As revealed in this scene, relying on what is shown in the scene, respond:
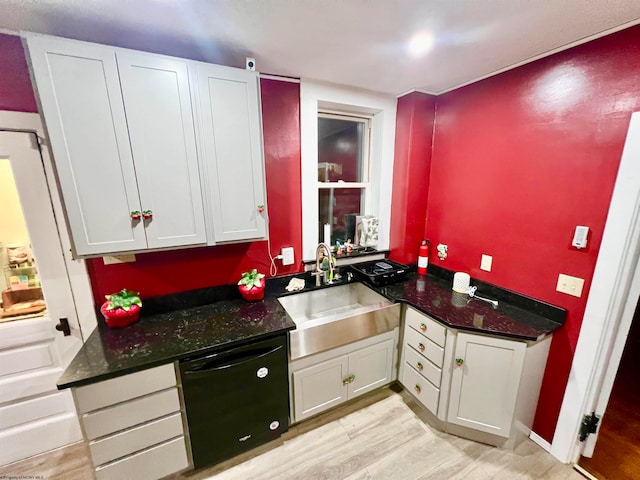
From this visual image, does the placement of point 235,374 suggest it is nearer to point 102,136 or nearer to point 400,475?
point 400,475

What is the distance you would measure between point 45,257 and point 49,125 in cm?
81

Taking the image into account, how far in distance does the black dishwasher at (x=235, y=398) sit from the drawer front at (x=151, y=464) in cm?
7

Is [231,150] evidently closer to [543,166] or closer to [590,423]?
[543,166]

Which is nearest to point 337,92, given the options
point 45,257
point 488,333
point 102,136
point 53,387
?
point 102,136

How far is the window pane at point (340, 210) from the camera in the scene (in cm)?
234

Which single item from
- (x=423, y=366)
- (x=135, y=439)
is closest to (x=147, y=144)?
(x=135, y=439)

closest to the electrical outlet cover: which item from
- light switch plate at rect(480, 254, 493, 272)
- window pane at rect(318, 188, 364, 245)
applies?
window pane at rect(318, 188, 364, 245)

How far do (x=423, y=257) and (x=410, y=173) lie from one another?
0.78 metres

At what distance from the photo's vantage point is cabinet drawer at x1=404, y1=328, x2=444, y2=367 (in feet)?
5.59

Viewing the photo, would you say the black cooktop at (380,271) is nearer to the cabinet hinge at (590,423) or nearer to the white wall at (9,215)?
the cabinet hinge at (590,423)

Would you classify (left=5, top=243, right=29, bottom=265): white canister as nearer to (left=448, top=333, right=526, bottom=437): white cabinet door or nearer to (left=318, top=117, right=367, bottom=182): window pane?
(left=318, top=117, right=367, bottom=182): window pane

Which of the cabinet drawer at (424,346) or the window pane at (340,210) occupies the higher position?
the window pane at (340,210)

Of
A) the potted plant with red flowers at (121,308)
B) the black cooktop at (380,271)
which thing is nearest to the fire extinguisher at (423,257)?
the black cooktop at (380,271)

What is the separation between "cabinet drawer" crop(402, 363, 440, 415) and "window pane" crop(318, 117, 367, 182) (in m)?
1.69
